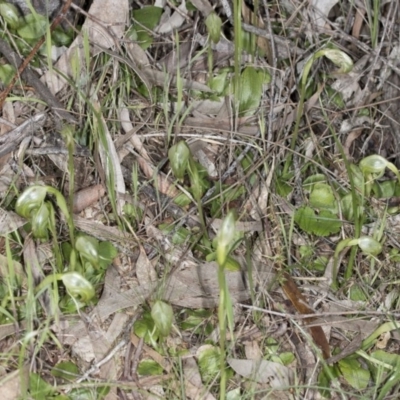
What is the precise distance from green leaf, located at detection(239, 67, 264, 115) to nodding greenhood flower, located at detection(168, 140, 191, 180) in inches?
12.2

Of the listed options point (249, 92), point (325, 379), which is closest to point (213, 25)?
point (249, 92)

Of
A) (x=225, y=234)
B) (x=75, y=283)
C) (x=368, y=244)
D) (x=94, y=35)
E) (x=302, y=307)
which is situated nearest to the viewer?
(x=225, y=234)

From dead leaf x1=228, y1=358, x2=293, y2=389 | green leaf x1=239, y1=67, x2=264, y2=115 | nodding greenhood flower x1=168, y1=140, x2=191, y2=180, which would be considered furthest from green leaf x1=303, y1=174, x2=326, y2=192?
dead leaf x1=228, y1=358, x2=293, y2=389

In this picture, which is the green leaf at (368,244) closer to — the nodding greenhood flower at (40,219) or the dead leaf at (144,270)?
the dead leaf at (144,270)

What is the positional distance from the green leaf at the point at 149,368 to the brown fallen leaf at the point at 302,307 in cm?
30

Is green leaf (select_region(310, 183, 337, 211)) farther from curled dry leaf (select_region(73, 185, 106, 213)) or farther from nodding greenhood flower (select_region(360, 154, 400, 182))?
curled dry leaf (select_region(73, 185, 106, 213))

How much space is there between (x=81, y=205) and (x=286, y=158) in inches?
18.4

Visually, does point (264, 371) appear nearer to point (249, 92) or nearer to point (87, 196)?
point (87, 196)

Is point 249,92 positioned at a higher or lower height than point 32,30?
lower

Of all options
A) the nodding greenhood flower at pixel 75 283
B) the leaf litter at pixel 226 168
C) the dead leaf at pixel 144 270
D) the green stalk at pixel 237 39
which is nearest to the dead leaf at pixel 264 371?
the leaf litter at pixel 226 168

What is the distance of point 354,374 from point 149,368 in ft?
1.29

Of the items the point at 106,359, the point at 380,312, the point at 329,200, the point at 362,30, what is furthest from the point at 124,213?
the point at 362,30

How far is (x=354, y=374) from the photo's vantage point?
1416 millimetres

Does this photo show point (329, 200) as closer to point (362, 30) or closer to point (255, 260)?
point (255, 260)
